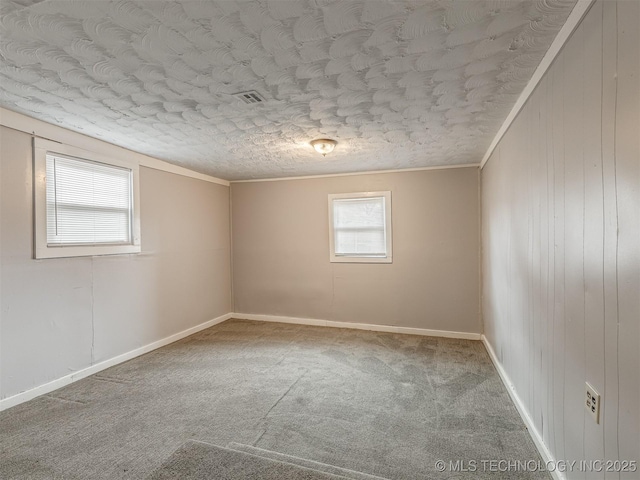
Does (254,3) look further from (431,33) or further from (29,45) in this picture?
(29,45)

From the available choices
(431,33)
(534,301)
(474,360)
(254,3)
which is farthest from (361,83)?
(474,360)

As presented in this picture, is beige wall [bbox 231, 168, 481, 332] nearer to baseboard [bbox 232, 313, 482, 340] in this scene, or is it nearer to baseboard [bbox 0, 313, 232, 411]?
baseboard [bbox 232, 313, 482, 340]

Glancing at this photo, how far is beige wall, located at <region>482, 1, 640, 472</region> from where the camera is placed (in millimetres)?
1057

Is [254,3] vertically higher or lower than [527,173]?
higher

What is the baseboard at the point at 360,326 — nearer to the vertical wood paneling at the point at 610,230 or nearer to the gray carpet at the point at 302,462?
the gray carpet at the point at 302,462

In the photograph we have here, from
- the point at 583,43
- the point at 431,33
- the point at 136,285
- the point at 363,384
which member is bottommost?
the point at 363,384

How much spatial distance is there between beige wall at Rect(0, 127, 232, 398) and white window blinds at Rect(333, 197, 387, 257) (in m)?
1.97

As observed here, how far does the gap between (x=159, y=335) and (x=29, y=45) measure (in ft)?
10.8

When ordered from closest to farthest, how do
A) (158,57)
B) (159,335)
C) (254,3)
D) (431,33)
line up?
(254,3)
(431,33)
(158,57)
(159,335)

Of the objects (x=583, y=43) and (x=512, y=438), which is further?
(x=512, y=438)

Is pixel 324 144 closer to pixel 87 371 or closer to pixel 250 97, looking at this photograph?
pixel 250 97

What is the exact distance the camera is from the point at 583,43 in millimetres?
1321

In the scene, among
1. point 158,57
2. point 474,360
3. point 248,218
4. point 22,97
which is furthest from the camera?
point 248,218

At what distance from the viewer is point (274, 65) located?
1791 millimetres
